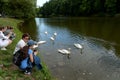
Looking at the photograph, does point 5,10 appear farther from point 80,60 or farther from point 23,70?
point 23,70

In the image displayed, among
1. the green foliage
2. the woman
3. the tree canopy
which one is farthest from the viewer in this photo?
the green foliage

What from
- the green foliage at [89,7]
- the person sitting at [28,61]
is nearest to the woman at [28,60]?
the person sitting at [28,61]

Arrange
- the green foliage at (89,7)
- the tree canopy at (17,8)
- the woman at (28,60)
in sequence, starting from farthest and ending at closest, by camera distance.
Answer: the green foliage at (89,7), the tree canopy at (17,8), the woman at (28,60)

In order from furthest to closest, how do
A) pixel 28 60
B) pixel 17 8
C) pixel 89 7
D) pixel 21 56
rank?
pixel 89 7 < pixel 17 8 < pixel 21 56 < pixel 28 60

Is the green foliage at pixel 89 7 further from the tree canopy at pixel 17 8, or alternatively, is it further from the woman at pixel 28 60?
the woman at pixel 28 60

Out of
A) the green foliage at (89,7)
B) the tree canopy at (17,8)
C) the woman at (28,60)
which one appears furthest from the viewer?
the green foliage at (89,7)

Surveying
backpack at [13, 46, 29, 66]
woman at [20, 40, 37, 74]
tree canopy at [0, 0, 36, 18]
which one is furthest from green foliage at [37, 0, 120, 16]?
woman at [20, 40, 37, 74]

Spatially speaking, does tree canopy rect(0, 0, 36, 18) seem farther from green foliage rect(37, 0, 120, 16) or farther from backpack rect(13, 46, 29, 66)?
backpack rect(13, 46, 29, 66)

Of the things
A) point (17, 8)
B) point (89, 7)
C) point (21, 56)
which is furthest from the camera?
point (89, 7)

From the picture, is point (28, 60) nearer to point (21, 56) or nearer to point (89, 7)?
point (21, 56)

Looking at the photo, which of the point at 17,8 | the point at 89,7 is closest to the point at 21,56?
the point at 17,8

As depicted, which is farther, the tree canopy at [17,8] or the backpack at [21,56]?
the tree canopy at [17,8]

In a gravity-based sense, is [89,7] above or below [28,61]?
below

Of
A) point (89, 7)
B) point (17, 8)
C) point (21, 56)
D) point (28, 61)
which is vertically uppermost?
point (21, 56)
